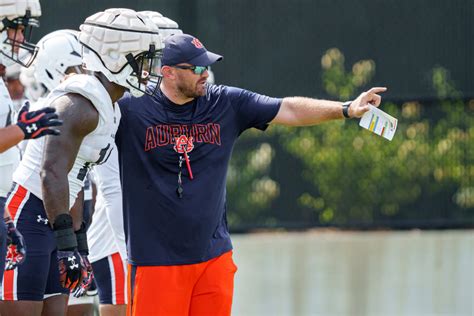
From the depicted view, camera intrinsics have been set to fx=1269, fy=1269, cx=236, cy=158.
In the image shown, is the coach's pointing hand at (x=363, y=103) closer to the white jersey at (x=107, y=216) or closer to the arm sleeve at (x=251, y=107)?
the arm sleeve at (x=251, y=107)

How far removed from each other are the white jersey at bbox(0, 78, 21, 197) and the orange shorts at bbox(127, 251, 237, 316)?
777mm

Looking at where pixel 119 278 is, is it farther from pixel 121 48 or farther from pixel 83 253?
pixel 121 48

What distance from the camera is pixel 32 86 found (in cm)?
801

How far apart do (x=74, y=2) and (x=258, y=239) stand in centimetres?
218

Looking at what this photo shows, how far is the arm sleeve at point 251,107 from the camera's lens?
6.48 meters

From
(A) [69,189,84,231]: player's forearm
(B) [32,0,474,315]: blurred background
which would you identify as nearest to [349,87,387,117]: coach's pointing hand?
(A) [69,189,84,231]: player's forearm

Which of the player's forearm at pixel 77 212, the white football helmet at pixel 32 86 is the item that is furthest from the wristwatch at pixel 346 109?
the white football helmet at pixel 32 86

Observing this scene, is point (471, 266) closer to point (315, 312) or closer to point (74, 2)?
point (315, 312)

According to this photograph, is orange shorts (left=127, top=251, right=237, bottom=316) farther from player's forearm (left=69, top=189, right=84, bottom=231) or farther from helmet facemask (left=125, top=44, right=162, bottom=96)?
helmet facemask (left=125, top=44, right=162, bottom=96)

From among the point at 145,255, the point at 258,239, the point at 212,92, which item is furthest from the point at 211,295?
the point at 258,239

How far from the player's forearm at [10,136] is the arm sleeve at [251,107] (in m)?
1.46

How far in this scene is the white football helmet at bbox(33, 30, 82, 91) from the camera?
296 inches

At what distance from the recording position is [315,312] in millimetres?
9383

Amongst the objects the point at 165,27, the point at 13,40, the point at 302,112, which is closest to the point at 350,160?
the point at 165,27
